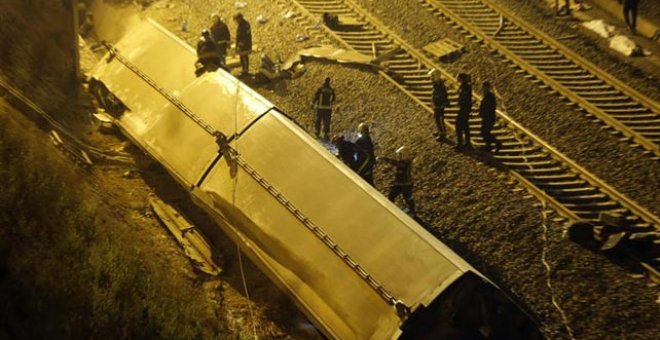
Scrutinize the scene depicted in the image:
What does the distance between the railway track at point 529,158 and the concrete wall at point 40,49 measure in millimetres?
6270

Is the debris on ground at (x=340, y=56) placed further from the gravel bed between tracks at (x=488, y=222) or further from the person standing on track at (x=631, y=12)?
the person standing on track at (x=631, y=12)

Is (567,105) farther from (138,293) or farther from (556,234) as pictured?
(138,293)

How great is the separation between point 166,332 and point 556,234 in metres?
6.29

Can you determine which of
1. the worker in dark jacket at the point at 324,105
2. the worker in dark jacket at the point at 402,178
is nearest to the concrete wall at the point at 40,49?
the worker in dark jacket at the point at 324,105

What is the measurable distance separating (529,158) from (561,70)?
3.43m

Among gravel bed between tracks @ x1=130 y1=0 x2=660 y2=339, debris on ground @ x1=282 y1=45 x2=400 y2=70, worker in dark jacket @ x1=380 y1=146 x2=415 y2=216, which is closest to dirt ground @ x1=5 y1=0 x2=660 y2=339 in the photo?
gravel bed between tracks @ x1=130 y1=0 x2=660 y2=339

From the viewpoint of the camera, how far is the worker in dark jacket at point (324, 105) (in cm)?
1207

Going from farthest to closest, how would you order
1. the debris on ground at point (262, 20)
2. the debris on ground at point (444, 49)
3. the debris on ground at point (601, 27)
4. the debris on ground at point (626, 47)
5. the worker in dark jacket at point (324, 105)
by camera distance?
the debris on ground at point (262, 20), the debris on ground at point (601, 27), the debris on ground at point (626, 47), the debris on ground at point (444, 49), the worker in dark jacket at point (324, 105)

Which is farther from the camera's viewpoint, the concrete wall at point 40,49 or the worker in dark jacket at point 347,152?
the concrete wall at point 40,49

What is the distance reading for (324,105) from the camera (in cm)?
1212

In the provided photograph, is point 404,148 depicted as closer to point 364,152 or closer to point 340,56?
point 364,152

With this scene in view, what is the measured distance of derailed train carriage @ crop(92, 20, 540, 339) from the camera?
729 cm

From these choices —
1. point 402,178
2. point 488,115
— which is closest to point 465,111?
point 488,115

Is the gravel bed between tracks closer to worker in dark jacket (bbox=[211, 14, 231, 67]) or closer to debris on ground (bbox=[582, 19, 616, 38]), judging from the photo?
worker in dark jacket (bbox=[211, 14, 231, 67])
